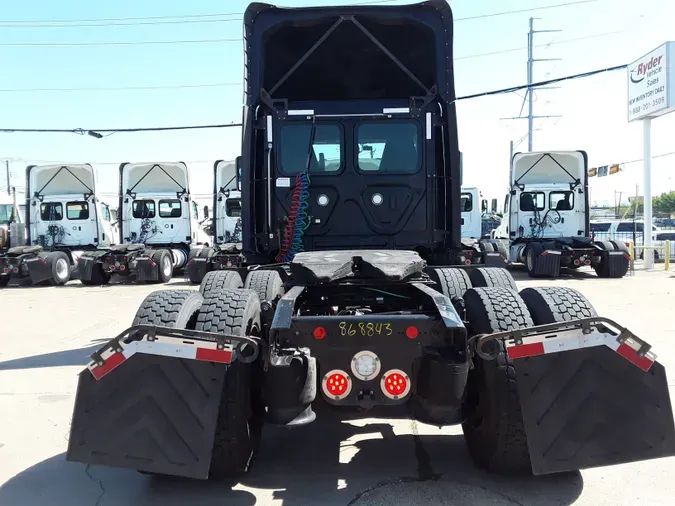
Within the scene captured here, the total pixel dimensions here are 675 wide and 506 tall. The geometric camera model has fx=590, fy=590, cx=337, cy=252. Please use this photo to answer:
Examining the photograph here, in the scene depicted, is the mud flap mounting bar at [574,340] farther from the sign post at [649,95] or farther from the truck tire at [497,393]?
the sign post at [649,95]

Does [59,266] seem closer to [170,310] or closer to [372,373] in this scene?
[170,310]

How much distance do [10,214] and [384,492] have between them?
79.6 feet

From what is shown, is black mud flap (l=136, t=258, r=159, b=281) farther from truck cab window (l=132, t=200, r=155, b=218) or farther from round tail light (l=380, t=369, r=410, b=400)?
round tail light (l=380, t=369, r=410, b=400)

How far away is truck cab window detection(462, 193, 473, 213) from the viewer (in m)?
20.9

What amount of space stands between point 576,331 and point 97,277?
55.4ft

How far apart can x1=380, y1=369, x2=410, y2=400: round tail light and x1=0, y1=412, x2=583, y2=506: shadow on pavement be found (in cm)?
67

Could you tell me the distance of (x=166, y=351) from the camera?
298 cm

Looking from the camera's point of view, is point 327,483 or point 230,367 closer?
point 230,367

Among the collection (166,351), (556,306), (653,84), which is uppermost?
(653,84)

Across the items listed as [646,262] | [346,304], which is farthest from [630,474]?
[646,262]

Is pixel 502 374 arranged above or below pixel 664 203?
below

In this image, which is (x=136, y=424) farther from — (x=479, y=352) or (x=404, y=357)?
(x=479, y=352)

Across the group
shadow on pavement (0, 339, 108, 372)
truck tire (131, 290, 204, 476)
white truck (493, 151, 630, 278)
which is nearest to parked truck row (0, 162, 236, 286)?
white truck (493, 151, 630, 278)

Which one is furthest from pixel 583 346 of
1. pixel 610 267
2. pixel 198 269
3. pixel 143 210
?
pixel 143 210
